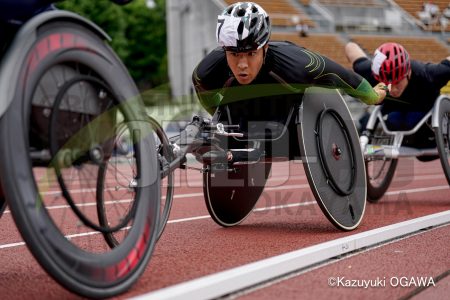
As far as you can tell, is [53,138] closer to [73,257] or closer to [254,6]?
[73,257]

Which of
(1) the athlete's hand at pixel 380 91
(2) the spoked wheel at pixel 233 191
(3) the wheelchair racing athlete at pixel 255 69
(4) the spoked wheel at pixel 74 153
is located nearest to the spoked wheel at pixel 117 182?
(4) the spoked wheel at pixel 74 153

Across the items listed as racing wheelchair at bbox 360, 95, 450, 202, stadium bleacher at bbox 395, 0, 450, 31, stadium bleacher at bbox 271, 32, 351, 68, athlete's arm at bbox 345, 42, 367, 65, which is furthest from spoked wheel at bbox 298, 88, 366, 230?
stadium bleacher at bbox 395, 0, 450, 31

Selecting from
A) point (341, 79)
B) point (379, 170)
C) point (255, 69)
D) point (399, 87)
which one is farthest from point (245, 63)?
point (379, 170)

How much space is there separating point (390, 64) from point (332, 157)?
2.20 m

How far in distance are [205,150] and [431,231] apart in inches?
68.1

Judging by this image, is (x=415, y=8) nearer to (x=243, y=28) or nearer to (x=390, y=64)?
(x=390, y=64)

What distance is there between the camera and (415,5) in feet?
93.7

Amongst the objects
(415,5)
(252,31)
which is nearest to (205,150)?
(252,31)

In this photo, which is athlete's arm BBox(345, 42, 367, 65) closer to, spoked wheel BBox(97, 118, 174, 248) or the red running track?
the red running track

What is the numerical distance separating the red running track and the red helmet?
127 centimetres

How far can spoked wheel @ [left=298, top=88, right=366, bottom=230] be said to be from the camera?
209 inches

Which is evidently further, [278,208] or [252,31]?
[278,208]

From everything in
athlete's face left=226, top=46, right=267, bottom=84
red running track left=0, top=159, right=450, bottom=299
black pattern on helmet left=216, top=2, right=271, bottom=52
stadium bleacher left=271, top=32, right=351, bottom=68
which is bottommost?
red running track left=0, top=159, right=450, bottom=299

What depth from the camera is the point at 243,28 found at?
203 inches
